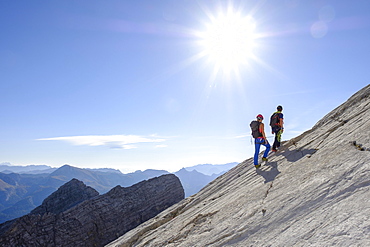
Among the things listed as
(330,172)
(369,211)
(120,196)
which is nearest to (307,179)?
(330,172)

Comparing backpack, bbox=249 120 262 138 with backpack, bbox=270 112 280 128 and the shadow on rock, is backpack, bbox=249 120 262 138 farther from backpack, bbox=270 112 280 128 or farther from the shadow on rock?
the shadow on rock

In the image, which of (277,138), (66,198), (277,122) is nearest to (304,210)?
(277,122)

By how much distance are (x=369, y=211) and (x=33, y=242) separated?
155 ft

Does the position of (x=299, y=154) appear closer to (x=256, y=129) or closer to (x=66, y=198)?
(x=256, y=129)

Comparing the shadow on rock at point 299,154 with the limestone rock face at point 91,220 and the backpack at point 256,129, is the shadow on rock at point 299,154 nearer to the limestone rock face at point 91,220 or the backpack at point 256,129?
the backpack at point 256,129

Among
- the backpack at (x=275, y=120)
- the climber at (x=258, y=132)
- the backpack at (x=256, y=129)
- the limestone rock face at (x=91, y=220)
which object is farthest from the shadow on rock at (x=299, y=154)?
the limestone rock face at (x=91, y=220)

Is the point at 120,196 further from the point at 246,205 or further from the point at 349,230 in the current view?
the point at 349,230

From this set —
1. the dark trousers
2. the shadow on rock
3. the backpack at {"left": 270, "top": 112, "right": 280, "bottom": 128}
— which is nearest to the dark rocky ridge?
the dark trousers

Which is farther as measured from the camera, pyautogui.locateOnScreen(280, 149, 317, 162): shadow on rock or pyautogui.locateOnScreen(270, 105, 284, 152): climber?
pyautogui.locateOnScreen(270, 105, 284, 152): climber

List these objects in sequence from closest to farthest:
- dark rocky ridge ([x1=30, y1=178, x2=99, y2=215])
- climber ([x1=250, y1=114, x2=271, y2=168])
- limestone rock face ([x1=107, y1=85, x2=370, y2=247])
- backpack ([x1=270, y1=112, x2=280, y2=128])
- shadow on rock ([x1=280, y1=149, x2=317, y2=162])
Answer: limestone rock face ([x1=107, y1=85, x2=370, y2=247]) → shadow on rock ([x1=280, y1=149, x2=317, y2=162]) → climber ([x1=250, y1=114, x2=271, y2=168]) → backpack ([x1=270, y1=112, x2=280, y2=128]) → dark rocky ridge ([x1=30, y1=178, x2=99, y2=215])

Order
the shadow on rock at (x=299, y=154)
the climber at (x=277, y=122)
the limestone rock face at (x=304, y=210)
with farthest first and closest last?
the climber at (x=277, y=122)
the shadow on rock at (x=299, y=154)
the limestone rock face at (x=304, y=210)

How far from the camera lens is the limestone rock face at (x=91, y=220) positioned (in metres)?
36.2

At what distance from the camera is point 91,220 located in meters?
41.0

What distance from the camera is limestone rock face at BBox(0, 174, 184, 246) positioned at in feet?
119
